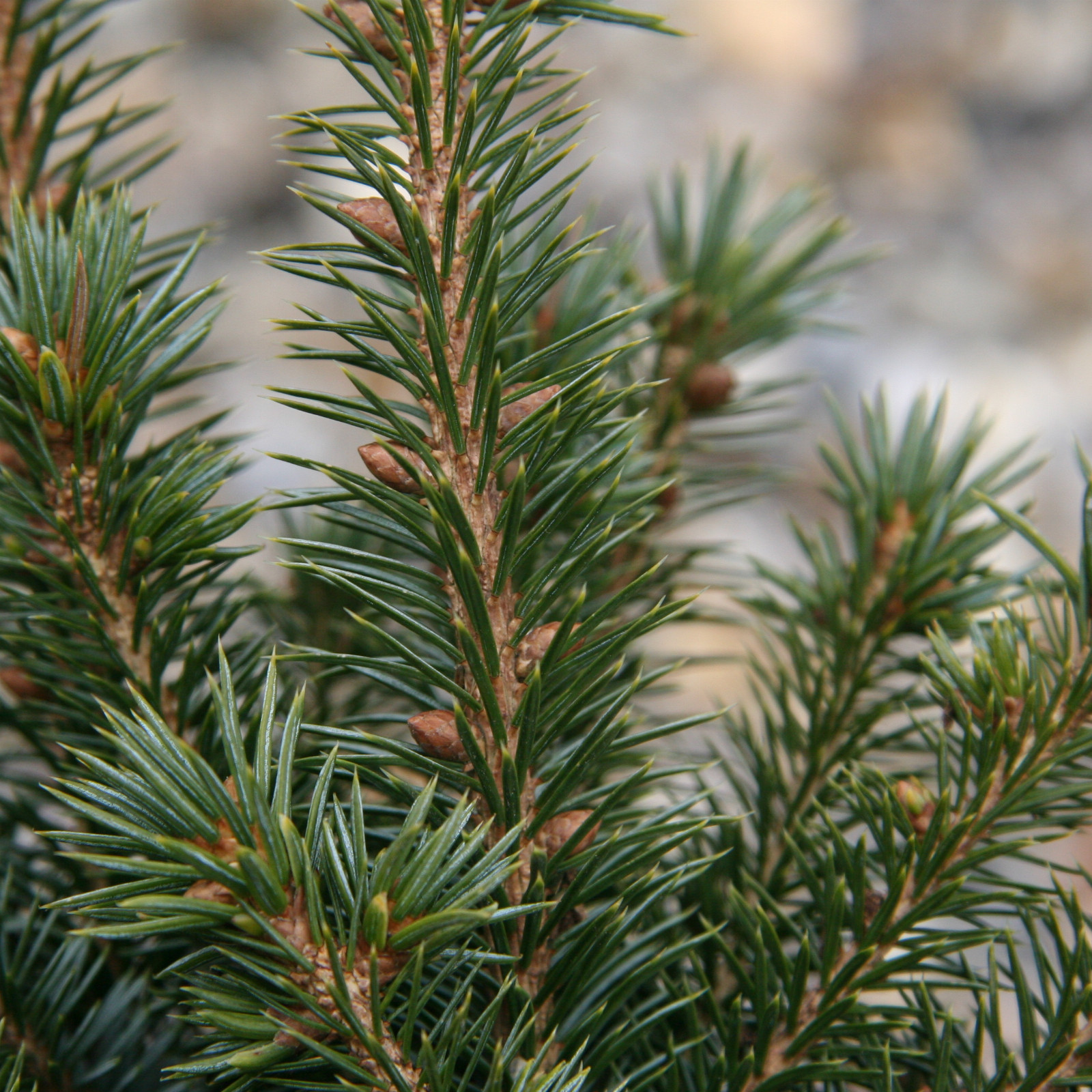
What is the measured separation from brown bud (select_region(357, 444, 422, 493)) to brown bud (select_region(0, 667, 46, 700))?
6.1 inches

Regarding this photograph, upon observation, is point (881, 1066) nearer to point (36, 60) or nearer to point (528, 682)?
point (528, 682)

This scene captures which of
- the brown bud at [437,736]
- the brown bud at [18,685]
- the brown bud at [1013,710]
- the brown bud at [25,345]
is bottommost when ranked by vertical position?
the brown bud at [18,685]

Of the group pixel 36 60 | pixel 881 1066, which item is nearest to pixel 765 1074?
pixel 881 1066

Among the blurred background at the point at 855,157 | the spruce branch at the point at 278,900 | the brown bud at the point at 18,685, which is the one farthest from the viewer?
the blurred background at the point at 855,157

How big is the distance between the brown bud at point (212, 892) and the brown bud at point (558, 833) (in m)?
0.07

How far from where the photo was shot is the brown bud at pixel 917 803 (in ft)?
0.80

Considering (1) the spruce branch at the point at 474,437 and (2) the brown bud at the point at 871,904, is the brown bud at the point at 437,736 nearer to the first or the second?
(1) the spruce branch at the point at 474,437

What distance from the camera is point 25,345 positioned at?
229 mm

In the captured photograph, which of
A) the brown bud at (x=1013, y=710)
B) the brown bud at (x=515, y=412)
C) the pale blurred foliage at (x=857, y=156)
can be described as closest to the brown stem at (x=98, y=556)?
the brown bud at (x=515, y=412)

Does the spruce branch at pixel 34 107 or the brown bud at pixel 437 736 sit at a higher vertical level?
the spruce branch at pixel 34 107

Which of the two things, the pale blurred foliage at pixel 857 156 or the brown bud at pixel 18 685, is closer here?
the brown bud at pixel 18 685

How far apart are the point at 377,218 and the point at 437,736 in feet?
0.39

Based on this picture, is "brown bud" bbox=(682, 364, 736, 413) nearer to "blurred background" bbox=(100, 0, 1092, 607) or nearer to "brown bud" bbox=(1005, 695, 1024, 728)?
"brown bud" bbox=(1005, 695, 1024, 728)

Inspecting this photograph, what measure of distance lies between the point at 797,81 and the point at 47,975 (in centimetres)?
223
